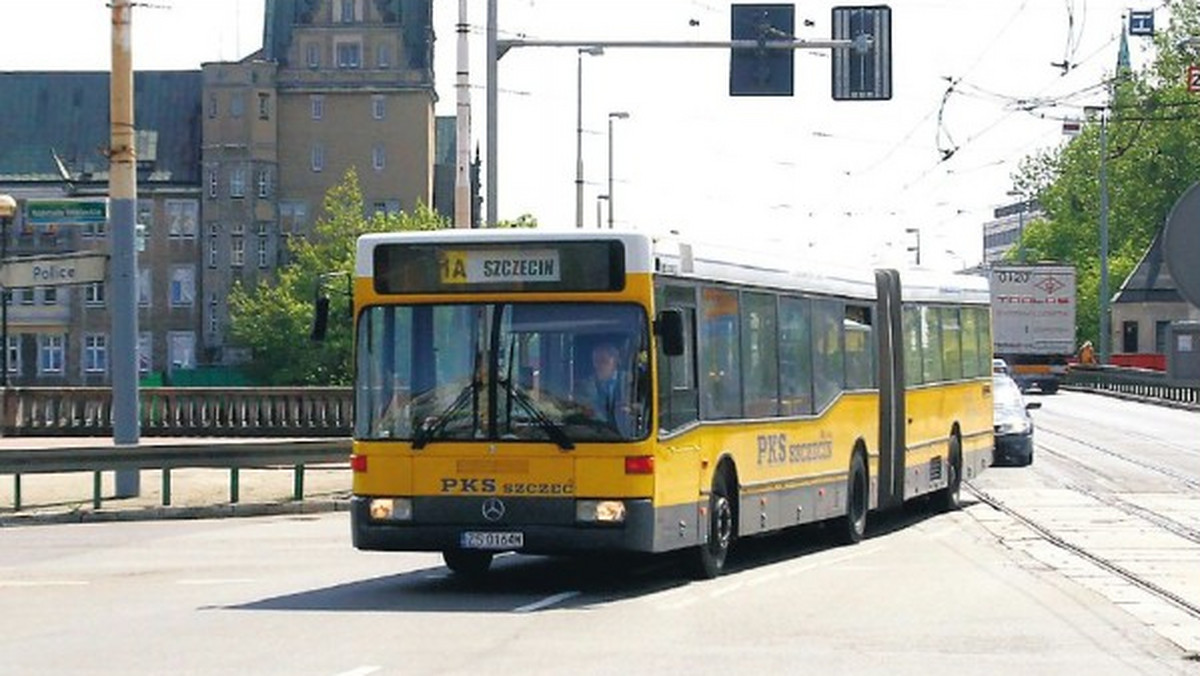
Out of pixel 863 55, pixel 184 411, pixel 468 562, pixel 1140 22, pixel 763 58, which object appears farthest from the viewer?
pixel 1140 22

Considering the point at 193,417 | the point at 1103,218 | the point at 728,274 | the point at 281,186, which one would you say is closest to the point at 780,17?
the point at 728,274

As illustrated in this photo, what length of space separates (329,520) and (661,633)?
45.9 feet

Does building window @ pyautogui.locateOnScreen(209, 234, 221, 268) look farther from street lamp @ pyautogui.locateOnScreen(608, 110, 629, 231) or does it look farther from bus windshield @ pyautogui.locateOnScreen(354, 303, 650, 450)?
bus windshield @ pyautogui.locateOnScreen(354, 303, 650, 450)

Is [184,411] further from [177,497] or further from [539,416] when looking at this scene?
[539,416]

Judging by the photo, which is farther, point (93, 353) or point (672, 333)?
point (93, 353)

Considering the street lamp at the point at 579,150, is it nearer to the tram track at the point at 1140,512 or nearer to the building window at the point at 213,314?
the tram track at the point at 1140,512

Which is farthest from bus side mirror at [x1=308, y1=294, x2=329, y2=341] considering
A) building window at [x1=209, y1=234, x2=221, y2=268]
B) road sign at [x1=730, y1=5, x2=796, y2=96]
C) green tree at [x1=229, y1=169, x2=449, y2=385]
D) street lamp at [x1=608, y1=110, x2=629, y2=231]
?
building window at [x1=209, y1=234, x2=221, y2=268]

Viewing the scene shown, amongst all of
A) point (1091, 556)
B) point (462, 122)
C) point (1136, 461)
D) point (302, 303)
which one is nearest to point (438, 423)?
point (1091, 556)

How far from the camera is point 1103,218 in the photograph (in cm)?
9319

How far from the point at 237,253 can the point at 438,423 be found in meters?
97.7

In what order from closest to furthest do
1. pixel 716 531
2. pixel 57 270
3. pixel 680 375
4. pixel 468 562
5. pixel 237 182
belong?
1. pixel 680 375
2. pixel 716 531
3. pixel 468 562
4. pixel 57 270
5. pixel 237 182

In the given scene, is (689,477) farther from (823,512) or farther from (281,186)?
(281,186)

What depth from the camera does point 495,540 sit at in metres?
17.5

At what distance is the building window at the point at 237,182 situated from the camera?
366 ft
